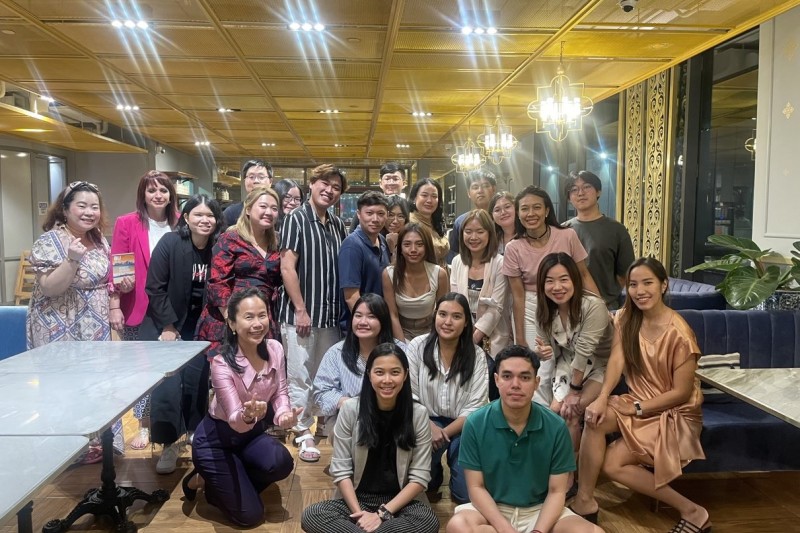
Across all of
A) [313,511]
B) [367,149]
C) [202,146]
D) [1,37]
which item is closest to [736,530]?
[313,511]

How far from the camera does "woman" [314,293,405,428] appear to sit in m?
2.86

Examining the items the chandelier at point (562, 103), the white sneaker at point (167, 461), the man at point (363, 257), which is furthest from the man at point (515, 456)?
the chandelier at point (562, 103)

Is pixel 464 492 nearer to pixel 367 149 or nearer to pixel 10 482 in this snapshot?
pixel 10 482

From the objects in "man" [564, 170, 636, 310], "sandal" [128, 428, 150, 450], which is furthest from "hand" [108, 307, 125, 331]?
"man" [564, 170, 636, 310]

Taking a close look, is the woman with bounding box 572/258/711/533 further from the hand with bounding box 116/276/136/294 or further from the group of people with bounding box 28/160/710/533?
the hand with bounding box 116/276/136/294

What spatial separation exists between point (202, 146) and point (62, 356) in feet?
30.8

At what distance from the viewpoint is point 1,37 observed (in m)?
4.63

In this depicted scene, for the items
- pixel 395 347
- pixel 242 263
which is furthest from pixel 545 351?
pixel 242 263

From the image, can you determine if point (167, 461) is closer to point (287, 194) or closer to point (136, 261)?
point (136, 261)

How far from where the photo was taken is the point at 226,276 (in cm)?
319

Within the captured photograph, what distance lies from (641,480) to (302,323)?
6.05ft

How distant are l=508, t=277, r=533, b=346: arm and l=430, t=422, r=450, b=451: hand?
2.22 feet

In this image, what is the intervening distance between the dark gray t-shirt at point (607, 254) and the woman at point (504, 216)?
49 centimetres

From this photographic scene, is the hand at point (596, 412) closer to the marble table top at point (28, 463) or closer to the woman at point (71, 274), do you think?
the marble table top at point (28, 463)
